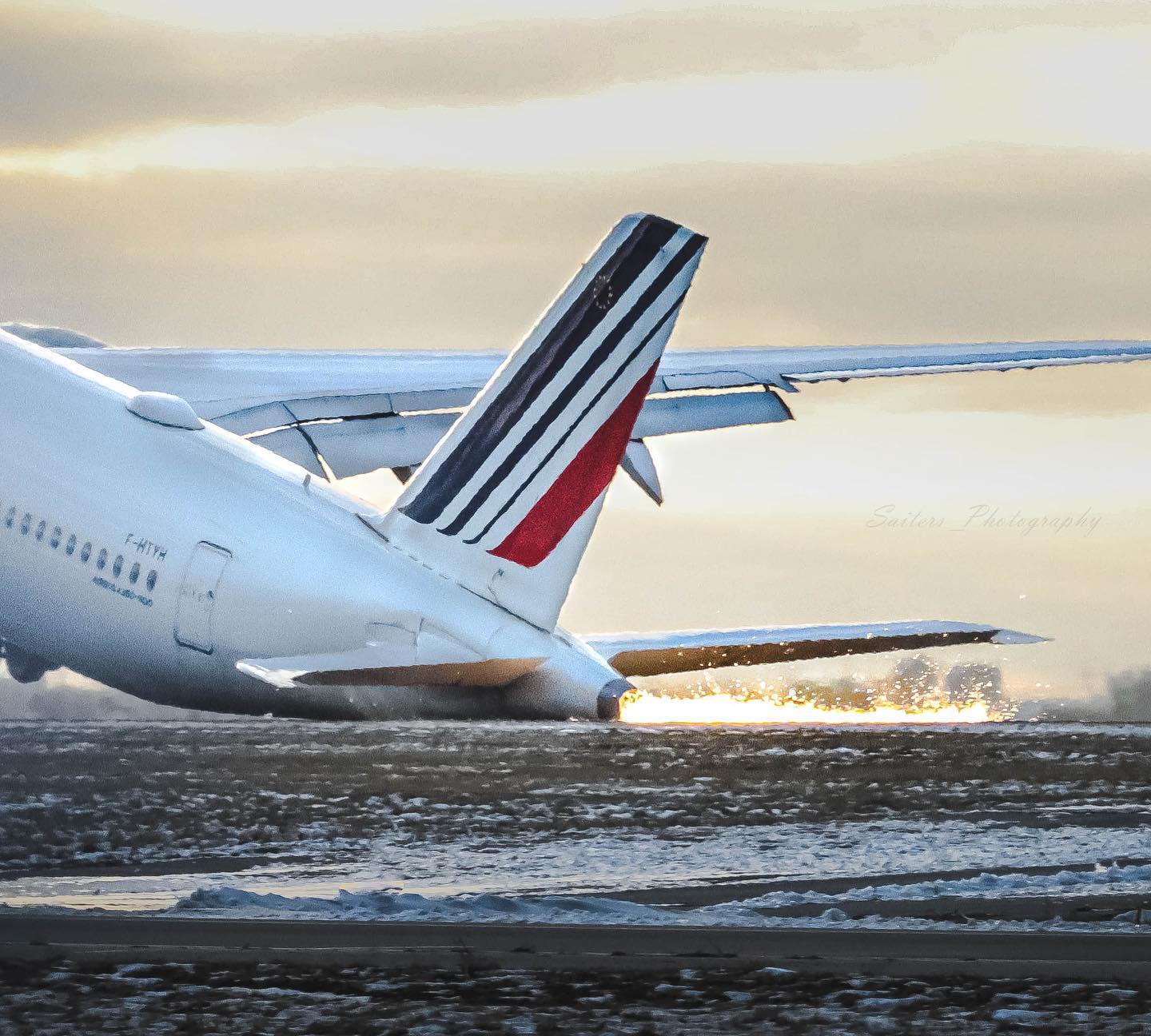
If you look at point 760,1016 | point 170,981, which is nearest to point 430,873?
point 170,981

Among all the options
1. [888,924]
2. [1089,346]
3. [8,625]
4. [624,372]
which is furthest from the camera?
[8,625]

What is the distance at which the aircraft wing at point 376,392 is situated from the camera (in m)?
40.1

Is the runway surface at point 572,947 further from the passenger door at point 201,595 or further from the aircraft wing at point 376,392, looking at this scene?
the aircraft wing at point 376,392

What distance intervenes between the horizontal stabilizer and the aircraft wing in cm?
520

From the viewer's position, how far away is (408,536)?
3186cm

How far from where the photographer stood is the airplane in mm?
30219

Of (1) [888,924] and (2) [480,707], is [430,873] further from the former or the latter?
(1) [888,924]

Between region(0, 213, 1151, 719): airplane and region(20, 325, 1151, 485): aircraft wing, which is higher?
region(20, 325, 1151, 485): aircraft wing

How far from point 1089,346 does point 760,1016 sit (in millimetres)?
19788

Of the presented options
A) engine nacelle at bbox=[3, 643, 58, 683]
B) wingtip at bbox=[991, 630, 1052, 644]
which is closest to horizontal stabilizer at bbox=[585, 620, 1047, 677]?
wingtip at bbox=[991, 630, 1052, 644]

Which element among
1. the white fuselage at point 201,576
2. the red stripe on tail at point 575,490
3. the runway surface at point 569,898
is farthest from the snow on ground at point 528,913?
the red stripe on tail at point 575,490

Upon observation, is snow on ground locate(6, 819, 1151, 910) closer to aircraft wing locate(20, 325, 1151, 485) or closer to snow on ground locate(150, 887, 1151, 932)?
snow on ground locate(150, 887, 1151, 932)

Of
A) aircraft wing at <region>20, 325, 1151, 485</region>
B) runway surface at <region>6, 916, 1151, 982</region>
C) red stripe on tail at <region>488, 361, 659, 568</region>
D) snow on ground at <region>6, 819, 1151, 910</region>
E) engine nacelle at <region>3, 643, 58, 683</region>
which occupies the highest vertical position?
aircraft wing at <region>20, 325, 1151, 485</region>

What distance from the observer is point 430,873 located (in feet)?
88.0
